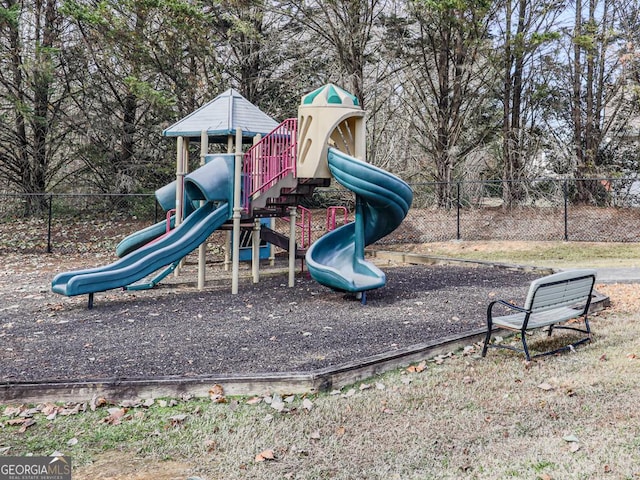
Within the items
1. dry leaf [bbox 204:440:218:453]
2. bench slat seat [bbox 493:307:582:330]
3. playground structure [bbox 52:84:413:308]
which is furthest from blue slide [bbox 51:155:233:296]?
bench slat seat [bbox 493:307:582:330]

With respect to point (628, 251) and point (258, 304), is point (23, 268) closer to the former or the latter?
point (258, 304)

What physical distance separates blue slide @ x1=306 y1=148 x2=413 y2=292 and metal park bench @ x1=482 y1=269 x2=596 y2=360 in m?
2.91

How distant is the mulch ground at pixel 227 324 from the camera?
18.6ft

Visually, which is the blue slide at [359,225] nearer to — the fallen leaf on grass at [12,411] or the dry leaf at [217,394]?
the dry leaf at [217,394]

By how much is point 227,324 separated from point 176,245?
8.31 feet

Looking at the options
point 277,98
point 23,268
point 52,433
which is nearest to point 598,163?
point 277,98

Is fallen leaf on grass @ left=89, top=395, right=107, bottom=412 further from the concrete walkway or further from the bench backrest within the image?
the concrete walkway

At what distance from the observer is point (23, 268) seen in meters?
14.1

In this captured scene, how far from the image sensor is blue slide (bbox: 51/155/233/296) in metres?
8.78

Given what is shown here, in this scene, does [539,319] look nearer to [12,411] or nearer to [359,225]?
[359,225]

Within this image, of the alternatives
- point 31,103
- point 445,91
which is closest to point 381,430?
point 445,91

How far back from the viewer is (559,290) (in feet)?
20.1

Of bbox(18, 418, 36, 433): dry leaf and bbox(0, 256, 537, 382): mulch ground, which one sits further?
bbox(0, 256, 537, 382): mulch ground

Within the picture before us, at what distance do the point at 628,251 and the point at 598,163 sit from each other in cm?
915
